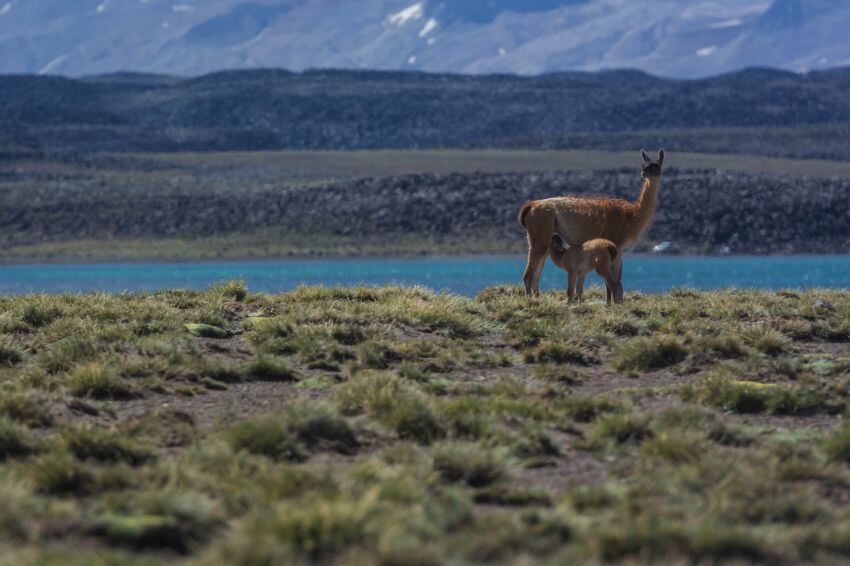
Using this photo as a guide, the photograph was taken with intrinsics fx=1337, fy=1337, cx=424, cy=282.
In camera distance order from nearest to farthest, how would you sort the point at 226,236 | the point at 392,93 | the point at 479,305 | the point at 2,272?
the point at 479,305
the point at 2,272
the point at 226,236
the point at 392,93

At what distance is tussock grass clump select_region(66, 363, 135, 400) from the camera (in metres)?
10.5

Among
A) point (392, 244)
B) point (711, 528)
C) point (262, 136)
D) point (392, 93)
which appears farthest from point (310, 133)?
point (711, 528)

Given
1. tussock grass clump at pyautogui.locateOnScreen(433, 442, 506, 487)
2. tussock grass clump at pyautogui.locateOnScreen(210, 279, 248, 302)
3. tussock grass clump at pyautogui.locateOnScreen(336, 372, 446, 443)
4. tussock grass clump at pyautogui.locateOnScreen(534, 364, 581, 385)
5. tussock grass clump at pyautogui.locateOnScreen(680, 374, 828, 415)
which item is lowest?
tussock grass clump at pyautogui.locateOnScreen(680, 374, 828, 415)

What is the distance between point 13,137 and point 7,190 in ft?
146

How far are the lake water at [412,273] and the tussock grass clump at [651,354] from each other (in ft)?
91.1

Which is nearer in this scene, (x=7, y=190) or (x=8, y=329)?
(x=8, y=329)

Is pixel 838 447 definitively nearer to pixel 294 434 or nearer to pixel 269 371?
pixel 294 434

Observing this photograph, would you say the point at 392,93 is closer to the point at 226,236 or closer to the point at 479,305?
the point at 226,236

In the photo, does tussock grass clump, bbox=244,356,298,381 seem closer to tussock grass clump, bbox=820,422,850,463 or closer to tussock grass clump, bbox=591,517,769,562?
tussock grass clump, bbox=820,422,850,463

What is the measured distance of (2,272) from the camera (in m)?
63.9

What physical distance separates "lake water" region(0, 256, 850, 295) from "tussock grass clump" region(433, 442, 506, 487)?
3197 cm

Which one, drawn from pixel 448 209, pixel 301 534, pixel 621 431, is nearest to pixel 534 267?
pixel 621 431

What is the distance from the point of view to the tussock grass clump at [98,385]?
10.5m

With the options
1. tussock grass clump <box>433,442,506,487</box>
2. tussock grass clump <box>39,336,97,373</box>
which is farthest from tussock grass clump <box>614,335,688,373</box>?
tussock grass clump <box>39,336,97,373</box>
